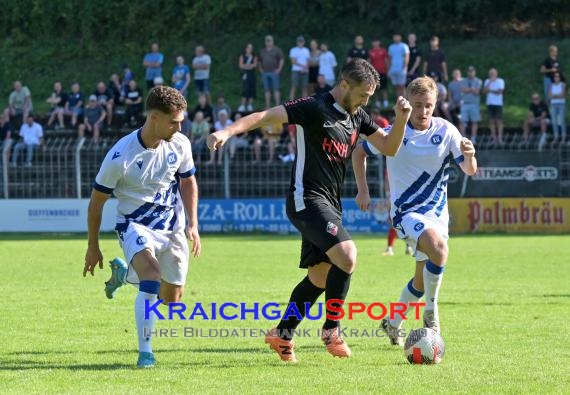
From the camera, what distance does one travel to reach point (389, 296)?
12945 millimetres

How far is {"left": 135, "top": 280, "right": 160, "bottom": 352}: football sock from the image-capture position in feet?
26.2

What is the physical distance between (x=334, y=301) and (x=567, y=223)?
18.8 metres

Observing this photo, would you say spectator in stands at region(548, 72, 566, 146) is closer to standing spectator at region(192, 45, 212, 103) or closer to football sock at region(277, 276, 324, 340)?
standing spectator at region(192, 45, 212, 103)

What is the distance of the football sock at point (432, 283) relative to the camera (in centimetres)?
874

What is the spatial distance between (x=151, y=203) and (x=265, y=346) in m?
1.64

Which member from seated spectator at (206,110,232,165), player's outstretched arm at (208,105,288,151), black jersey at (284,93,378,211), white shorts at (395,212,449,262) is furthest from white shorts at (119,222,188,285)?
seated spectator at (206,110,232,165)

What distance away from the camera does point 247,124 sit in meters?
7.78

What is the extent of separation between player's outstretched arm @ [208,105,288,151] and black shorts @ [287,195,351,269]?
670mm

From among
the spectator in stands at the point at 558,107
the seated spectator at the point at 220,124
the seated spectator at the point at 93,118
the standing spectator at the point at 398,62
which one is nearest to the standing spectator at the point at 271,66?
the seated spectator at the point at 220,124

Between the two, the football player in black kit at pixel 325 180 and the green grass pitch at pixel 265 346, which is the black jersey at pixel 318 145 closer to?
the football player in black kit at pixel 325 180

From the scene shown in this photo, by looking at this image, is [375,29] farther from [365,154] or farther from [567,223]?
[365,154]

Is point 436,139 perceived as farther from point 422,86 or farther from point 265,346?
point 265,346

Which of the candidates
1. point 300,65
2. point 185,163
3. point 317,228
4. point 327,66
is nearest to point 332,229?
point 317,228

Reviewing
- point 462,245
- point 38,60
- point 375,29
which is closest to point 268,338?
point 462,245
